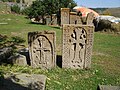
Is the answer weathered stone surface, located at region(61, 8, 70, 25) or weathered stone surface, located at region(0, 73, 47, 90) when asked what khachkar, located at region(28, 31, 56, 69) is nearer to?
weathered stone surface, located at region(0, 73, 47, 90)

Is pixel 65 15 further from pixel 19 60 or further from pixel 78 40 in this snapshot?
pixel 19 60

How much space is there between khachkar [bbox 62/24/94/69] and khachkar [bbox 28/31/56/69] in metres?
0.36

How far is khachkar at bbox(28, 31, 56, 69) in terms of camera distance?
7293 millimetres

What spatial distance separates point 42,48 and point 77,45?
42.1 inches

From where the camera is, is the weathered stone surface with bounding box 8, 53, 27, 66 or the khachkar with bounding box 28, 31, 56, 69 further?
the weathered stone surface with bounding box 8, 53, 27, 66

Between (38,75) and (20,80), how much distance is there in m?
0.63

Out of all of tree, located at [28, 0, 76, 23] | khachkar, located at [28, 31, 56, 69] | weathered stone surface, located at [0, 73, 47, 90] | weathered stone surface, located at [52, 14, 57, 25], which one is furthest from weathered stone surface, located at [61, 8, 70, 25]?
weathered stone surface, located at [0, 73, 47, 90]

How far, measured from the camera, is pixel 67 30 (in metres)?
7.27

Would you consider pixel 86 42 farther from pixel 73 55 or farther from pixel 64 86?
pixel 64 86

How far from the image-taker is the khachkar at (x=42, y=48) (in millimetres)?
7293

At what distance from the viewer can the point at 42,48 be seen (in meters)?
7.42

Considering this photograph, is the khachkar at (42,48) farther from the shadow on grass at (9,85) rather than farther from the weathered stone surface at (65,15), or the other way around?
the weathered stone surface at (65,15)

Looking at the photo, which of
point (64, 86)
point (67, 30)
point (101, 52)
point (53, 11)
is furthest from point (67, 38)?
point (53, 11)

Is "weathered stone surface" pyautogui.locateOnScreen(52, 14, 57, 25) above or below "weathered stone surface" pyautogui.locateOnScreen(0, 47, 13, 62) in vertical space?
below
